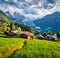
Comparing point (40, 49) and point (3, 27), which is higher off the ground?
point (3, 27)

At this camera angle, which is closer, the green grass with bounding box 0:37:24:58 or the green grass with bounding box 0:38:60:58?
the green grass with bounding box 0:38:60:58

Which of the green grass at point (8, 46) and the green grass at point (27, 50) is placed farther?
the green grass at point (8, 46)

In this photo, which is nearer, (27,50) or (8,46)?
(27,50)

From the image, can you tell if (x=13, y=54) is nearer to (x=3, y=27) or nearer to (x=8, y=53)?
(x=8, y=53)

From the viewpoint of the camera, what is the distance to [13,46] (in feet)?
150

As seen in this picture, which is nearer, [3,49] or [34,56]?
[34,56]

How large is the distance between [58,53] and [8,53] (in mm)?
9668

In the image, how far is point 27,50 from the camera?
43812 millimetres

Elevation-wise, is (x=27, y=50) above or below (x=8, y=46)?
below

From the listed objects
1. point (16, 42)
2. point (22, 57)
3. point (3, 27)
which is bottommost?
point (22, 57)

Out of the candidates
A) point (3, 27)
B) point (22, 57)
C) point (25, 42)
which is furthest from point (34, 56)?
point (3, 27)

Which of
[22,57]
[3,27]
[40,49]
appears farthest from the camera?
[3,27]

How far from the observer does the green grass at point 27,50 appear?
138 ft

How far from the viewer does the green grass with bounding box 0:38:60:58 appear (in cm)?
4203
